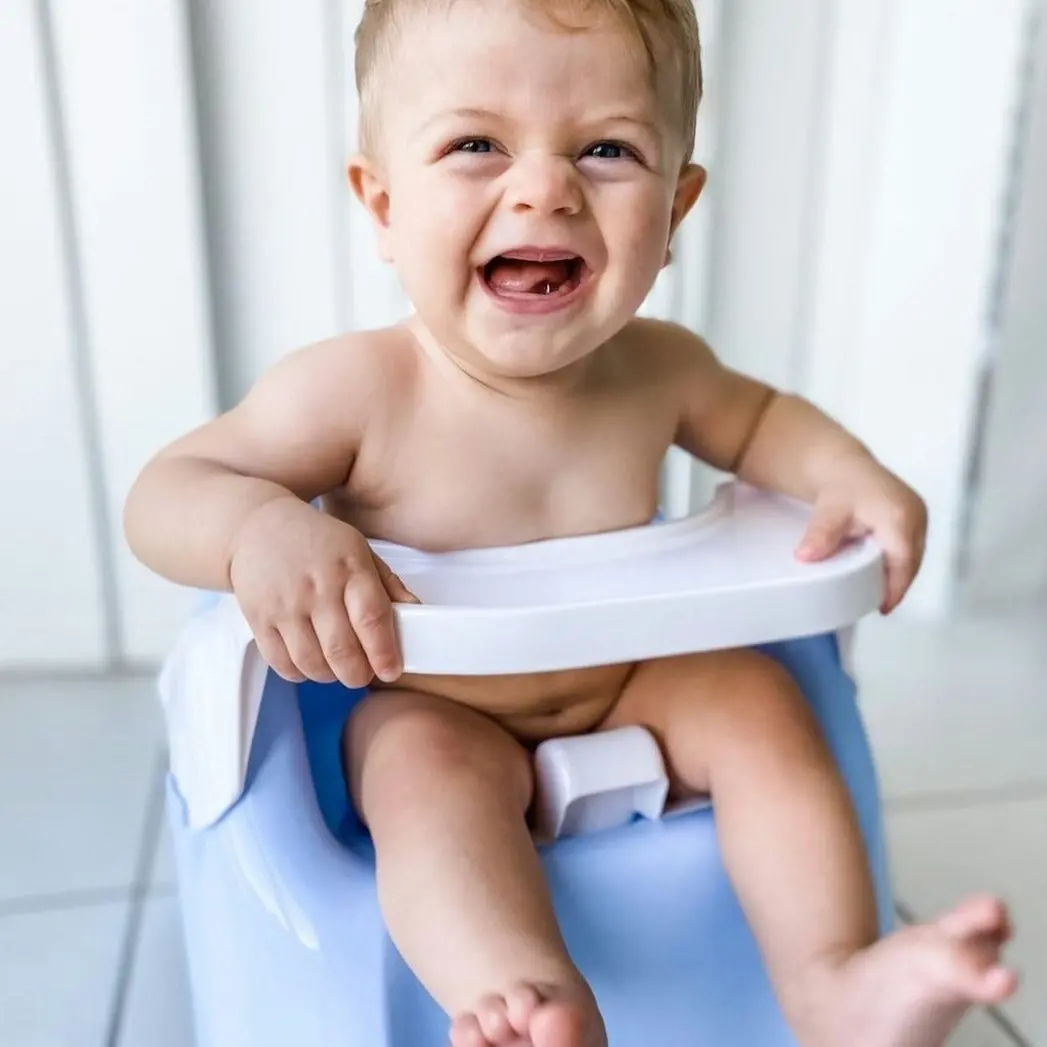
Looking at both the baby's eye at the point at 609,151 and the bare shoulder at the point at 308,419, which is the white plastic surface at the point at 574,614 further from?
the baby's eye at the point at 609,151

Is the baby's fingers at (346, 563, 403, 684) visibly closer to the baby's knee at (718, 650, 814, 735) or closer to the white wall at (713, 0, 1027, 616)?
the baby's knee at (718, 650, 814, 735)

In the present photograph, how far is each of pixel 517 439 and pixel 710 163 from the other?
1.54 feet

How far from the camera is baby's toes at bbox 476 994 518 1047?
42 cm

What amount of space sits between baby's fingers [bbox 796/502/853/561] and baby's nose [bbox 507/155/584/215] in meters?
0.17

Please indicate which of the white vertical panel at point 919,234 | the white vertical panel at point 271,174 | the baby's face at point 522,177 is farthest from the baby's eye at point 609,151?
the white vertical panel at point 919,234

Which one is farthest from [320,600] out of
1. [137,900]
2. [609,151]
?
[137,900]

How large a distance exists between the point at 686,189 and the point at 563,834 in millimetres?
307

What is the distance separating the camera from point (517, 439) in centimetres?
59

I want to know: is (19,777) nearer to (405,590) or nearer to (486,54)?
(405,590)

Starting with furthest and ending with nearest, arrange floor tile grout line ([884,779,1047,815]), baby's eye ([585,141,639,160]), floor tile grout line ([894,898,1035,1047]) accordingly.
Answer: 1. floor tile grout line ([884,779,1047,815])
2. floor tile grout line ([894,898,1035,1047])
3. baby's eye ([585,141,639,160])

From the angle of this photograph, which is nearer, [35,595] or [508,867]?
[508,867]

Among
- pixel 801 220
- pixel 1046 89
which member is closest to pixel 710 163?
pixel 801 220

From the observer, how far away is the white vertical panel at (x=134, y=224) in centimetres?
83

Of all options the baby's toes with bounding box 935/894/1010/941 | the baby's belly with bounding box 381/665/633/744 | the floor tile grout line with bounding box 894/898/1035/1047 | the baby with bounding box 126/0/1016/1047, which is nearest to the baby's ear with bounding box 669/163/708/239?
the baby with bounding box 126/0/1016/1047
